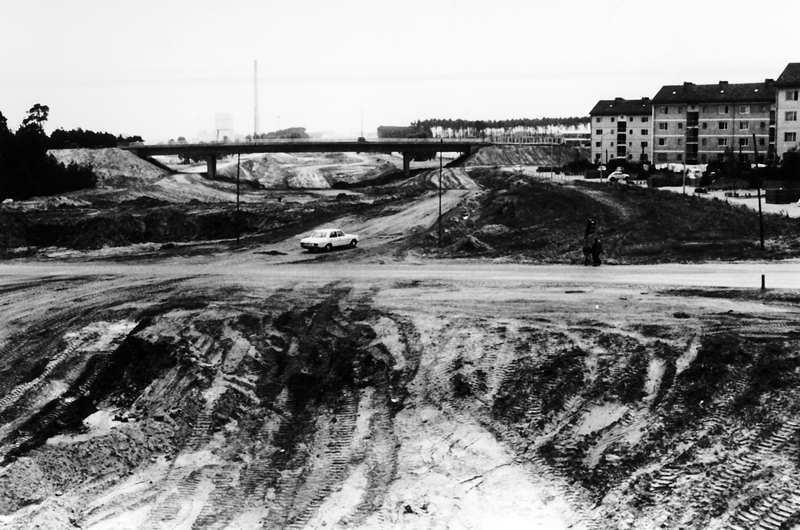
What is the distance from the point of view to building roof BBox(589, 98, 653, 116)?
119m

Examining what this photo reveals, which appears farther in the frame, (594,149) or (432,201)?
(594,149)

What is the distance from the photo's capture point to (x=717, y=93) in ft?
344

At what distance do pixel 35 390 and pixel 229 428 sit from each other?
7.64 meters

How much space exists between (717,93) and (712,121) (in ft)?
11.5

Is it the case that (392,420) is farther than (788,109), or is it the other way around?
(788,109)

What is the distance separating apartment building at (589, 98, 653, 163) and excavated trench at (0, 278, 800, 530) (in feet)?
311

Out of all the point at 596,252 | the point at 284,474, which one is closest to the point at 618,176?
the point at 596,252

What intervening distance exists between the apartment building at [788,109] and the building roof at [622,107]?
3040cm

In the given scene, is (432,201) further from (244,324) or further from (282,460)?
(282,460)

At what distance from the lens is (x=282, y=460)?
22.1m

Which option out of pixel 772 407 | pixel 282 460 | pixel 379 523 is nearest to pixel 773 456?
pixel 772 407

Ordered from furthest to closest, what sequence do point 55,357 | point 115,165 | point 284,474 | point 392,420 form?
1. point 115,165
2. point 55,357
3. point 392,420
4. point 284,474

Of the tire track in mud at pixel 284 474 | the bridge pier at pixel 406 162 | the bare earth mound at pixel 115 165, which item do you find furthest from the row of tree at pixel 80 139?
the tire track in mud at pixel 284 474

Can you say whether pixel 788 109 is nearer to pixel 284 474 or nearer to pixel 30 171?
pixel 30 171
